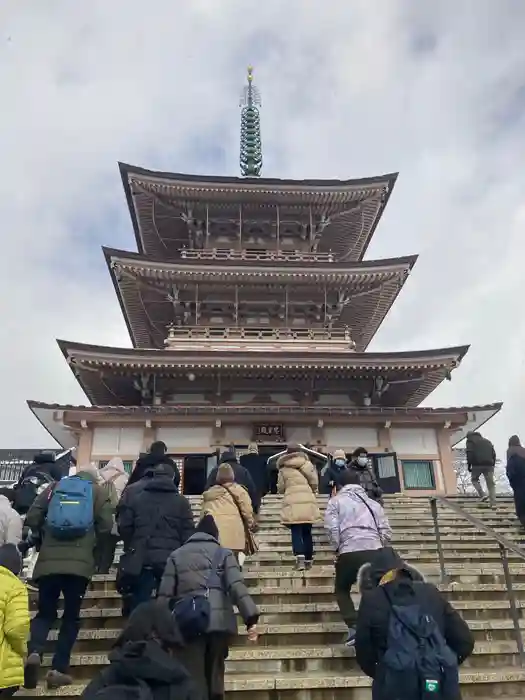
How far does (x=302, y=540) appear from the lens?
709cm

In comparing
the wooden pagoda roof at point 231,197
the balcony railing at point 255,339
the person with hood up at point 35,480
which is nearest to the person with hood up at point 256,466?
the balcony railing at point 255,339

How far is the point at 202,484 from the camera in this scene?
16.1 metres

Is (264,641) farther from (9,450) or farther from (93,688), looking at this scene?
(9,450)

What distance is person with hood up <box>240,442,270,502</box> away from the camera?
50.1 ft

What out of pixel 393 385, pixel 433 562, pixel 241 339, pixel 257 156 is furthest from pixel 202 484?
pixel 257 156

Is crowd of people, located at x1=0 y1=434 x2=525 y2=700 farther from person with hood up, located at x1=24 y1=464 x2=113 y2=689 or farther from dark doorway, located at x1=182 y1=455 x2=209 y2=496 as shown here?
dark doorway, located at x1=182 y1=455 x2=209 y2=496

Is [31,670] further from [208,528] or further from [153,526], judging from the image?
[208,528]

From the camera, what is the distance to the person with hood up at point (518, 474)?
862 centimetres

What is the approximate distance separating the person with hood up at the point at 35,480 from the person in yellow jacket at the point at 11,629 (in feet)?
10.9

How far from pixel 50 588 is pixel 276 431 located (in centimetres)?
1201

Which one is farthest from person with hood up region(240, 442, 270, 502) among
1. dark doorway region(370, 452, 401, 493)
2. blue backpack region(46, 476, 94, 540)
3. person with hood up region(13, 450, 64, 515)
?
blue backpack region(46, 476, 94, 540)

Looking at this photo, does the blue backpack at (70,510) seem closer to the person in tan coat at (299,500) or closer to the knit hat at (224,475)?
the knit hat at (224,475)

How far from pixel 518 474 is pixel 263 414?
855 cm

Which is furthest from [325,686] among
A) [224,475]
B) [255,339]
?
[255,339]
